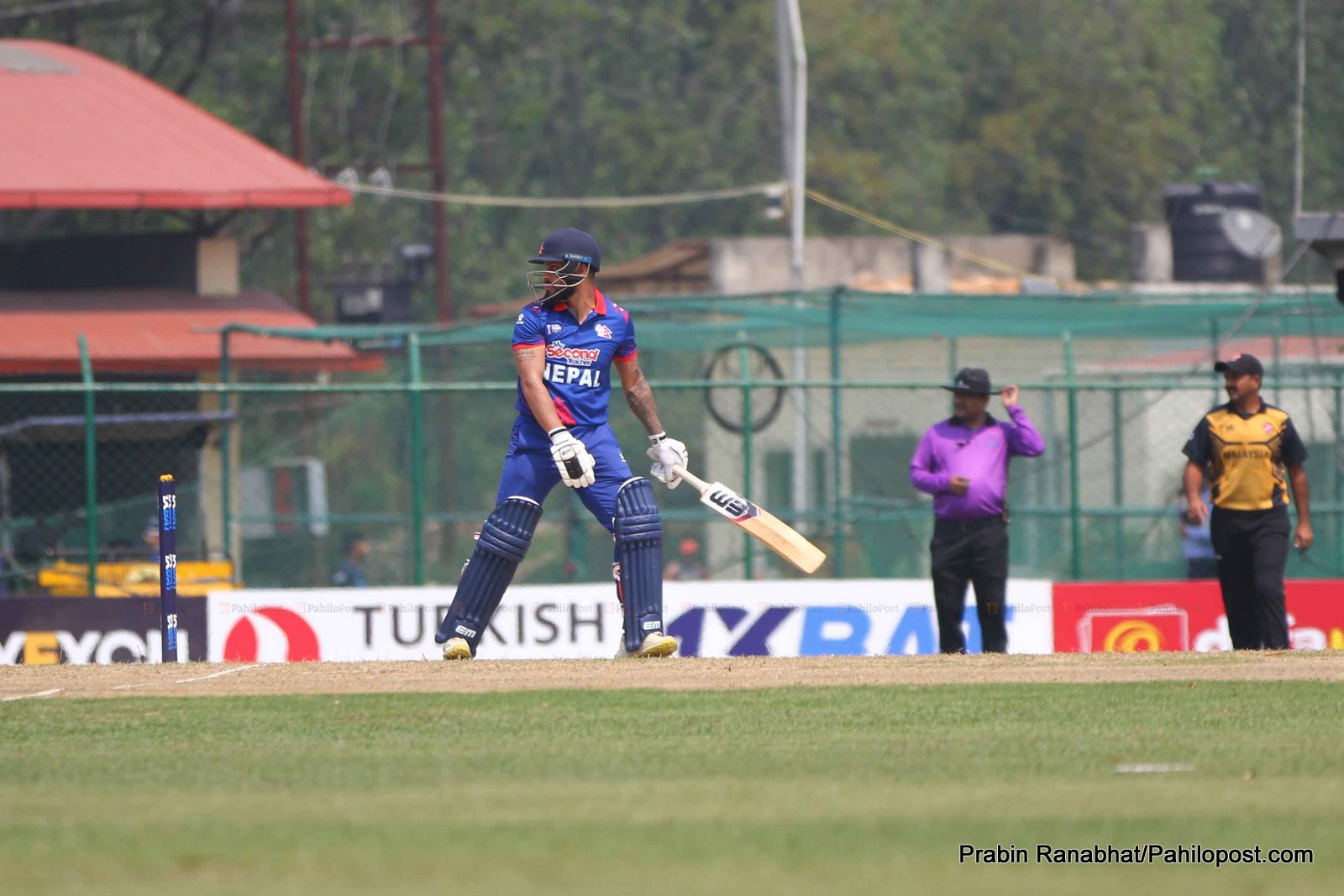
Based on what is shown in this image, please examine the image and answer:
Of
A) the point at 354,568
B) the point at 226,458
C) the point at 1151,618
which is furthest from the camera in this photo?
the point at 354,568

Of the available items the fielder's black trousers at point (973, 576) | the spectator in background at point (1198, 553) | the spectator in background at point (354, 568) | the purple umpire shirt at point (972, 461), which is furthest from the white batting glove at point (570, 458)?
the spectator in background at point (354, 568)

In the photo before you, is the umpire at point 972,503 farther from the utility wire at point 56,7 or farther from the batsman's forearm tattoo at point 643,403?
the utility wire at point 56,7

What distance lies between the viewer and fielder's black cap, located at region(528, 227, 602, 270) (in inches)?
374

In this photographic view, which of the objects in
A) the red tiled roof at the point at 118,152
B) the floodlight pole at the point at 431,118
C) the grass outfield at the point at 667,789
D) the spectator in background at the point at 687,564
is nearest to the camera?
the grass outfield at the point at 667,789

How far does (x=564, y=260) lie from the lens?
952 cm

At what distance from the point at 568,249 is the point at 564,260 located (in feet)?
0.17

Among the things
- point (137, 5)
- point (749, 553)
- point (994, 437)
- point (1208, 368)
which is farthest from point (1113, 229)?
point (994, 437)

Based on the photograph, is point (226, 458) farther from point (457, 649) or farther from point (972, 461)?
point (457, 649)

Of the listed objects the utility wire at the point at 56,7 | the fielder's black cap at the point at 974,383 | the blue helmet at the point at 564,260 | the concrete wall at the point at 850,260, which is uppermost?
the utility wire at the point at 56,7

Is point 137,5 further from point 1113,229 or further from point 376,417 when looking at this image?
point 1113,229

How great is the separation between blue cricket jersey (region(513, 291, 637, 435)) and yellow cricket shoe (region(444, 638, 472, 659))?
1144mm

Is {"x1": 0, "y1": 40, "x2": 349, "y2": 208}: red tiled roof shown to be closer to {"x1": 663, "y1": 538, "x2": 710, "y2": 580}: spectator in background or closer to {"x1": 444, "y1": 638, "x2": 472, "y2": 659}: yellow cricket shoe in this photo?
{"x1": 663, "y1": 538, "x2": 710, "y2": 580}: spectator in background

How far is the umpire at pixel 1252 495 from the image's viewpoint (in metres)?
12.0

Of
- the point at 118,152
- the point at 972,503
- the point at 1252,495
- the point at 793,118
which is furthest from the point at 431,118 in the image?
the point at 1252,495
